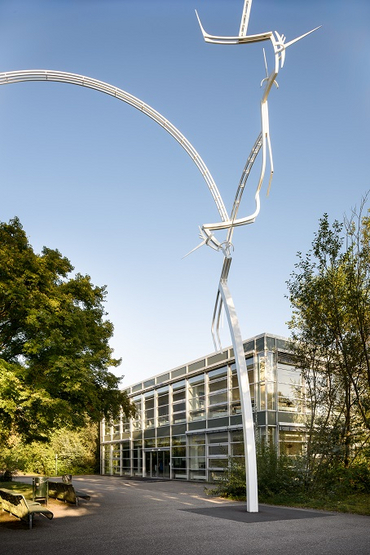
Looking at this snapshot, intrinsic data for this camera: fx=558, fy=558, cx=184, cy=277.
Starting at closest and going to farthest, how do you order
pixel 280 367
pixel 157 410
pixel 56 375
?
pixel 56 375 < pixel 280 367 < pixel 157 410

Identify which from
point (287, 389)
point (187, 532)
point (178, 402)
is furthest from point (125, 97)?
point (178, 402)

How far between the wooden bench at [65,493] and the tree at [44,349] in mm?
1815

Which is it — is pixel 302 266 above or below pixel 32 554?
above

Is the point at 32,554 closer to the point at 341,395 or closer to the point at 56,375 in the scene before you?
the point at 56,375

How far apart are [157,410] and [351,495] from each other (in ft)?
77.3

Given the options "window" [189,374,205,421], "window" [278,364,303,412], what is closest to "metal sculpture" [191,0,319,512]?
"window" [278,364,303,412]

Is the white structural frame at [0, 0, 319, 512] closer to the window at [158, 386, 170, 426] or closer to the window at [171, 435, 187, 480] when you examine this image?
the window at [171, 435, 187, 480]

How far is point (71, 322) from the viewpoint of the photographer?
1728cm

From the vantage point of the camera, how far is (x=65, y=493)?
17.7 meters

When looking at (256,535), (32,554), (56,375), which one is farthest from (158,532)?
(56,375)

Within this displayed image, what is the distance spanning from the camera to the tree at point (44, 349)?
15.8m

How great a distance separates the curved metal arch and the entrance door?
24369 millimetres

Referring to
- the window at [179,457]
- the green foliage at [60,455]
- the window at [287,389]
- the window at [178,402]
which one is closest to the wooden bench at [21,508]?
the window at [287,389]

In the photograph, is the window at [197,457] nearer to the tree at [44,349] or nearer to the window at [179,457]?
the window at [179,457]
